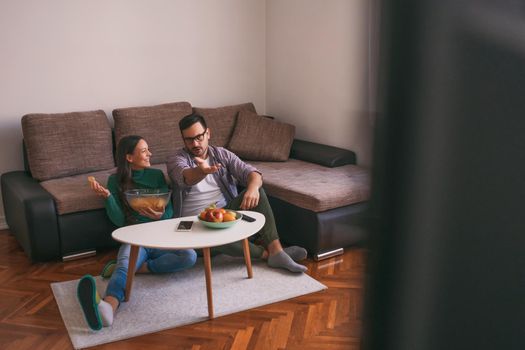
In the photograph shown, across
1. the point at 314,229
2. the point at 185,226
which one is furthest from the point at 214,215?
the point at 314,229

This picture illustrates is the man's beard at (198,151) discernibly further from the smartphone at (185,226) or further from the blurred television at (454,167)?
the blurred television at (454,167)

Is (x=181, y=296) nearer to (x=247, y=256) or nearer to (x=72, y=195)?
(x=247, y=256)

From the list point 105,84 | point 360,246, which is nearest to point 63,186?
point 105,84

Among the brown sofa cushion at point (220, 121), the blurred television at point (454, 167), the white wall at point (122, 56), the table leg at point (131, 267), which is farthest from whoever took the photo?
the brown sofa cushion at point (220, 121)

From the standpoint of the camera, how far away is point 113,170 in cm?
380

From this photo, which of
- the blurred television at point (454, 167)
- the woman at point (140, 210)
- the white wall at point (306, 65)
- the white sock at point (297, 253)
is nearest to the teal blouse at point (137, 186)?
the woman at point (140, 210)

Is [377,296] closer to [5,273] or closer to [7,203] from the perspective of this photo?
[5,273]

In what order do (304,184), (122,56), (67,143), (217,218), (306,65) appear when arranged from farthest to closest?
(306,65), (122,56), (67,143), (304,184), (217,218)

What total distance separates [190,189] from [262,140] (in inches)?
Answer: 49.3

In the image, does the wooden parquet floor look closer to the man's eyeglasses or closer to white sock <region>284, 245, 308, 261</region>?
white sock <region>284, 245, 308, 261</region>

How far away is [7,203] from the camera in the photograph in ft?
11.9

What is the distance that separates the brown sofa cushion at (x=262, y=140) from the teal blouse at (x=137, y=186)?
1197 mm

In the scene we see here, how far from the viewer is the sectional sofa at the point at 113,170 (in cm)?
317

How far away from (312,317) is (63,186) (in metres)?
1.79
